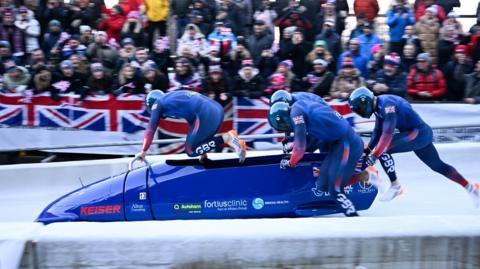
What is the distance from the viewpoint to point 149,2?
8.69 metres

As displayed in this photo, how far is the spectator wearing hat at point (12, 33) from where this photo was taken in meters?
8.46

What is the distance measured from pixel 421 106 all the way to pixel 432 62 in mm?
461

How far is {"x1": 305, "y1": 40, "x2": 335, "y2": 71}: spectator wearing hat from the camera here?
793 centimetres

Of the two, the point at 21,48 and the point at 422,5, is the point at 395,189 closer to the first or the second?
the point at 422,5

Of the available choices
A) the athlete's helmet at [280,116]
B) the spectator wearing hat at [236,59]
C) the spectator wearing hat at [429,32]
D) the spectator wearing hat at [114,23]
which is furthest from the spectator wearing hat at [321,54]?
the athlete's helmet at [280,116]

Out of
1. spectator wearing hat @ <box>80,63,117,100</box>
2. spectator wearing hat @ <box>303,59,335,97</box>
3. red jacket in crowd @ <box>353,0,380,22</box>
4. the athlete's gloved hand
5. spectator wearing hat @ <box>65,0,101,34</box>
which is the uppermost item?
red jacket in crowd @ <box>353,0,380,22</box>

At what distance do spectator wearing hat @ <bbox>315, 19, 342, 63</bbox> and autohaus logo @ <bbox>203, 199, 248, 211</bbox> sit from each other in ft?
11.5

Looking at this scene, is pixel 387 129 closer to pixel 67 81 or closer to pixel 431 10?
pixel 431 10

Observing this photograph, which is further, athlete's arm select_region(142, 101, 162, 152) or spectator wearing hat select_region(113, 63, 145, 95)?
spectator wearing hat select_region(113, 63, 145, 95)

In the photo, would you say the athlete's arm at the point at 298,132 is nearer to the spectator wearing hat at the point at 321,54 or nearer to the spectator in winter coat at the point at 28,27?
the spectator wearing hat at the point at 321,54

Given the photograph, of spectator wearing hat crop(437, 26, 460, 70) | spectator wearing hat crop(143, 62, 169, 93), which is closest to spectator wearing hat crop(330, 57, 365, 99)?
spectator wearing hat crop(437, 26, 460, 70)

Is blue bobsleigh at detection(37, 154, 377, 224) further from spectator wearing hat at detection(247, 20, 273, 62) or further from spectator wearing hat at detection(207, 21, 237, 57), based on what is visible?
spectator wearing hat at detection(247, 20, 273, 62)

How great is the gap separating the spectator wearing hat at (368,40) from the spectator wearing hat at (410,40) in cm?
25

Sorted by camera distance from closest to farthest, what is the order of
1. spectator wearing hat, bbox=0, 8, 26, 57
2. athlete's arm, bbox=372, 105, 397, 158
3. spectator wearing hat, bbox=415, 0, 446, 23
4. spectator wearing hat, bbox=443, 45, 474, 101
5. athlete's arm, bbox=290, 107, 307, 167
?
athlete's arm, bbox=290, 107, 307, 167, athlete's arm, bbox=372, 105, 397, 158, spectator wearing hat, bbox=443, 45, 474, 101, spectator wearing hat, bbox=415, 0, 446, 23, spectator wearing hat, bbox=0, 8, 26, 57
